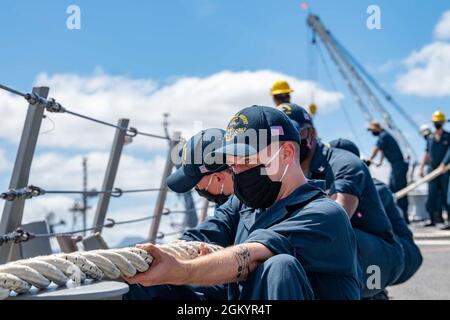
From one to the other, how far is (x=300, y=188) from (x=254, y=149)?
0.64 feet

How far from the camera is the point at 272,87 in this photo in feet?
20.6

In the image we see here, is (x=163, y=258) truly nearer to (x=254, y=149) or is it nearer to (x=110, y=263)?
(x=110, y=263)

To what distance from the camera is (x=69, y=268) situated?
5.67ft

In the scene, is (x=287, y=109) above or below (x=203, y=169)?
above

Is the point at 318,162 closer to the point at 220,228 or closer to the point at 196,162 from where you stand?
the point at 196,162

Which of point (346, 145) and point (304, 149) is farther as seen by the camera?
point (346, 145)

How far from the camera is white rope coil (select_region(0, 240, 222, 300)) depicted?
1588 mm

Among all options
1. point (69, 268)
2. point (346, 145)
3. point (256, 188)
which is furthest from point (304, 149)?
point (69, 268)

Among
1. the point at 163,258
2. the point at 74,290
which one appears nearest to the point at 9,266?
the point at 74,290

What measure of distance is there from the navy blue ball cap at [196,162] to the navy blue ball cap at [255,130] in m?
0.64

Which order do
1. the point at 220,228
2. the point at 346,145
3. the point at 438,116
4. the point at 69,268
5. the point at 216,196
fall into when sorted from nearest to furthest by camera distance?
the point at 69,268, the point at 220,228, the point at 216,196, the point at 346,145, the point at 438,116

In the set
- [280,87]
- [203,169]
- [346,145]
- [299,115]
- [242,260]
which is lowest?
[242,260]

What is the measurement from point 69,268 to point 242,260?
48 centimetres

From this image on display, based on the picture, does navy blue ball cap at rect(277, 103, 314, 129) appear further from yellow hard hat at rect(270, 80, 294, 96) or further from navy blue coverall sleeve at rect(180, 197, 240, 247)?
yellow hard hat at rect(270, 80, 294, 96)
